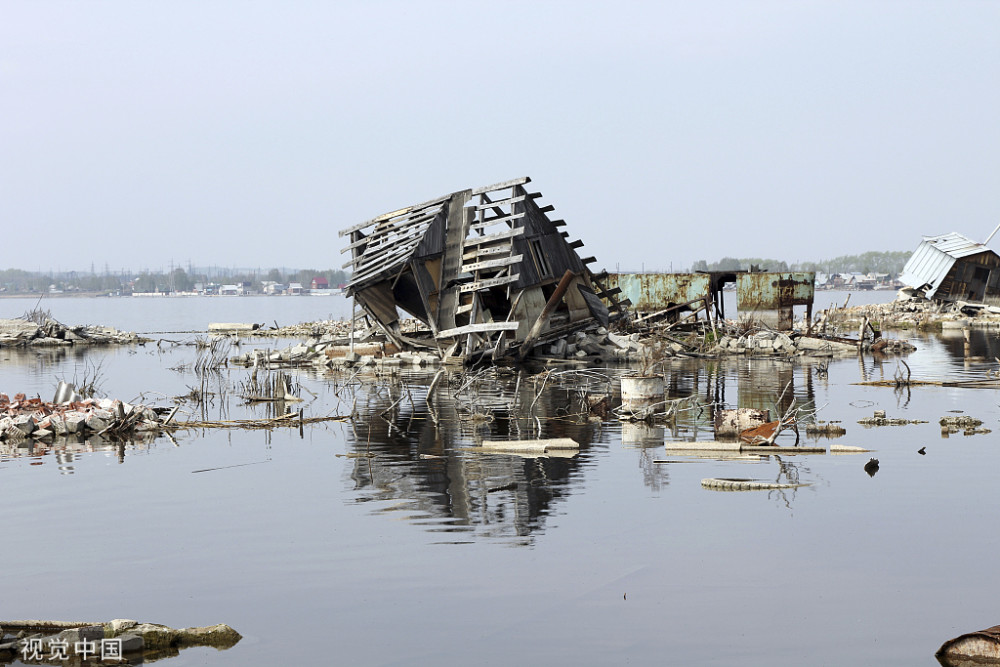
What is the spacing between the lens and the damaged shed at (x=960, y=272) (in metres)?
64.1

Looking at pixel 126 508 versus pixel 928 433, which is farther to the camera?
pixel 928 433

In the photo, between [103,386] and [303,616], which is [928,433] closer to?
[303,616]

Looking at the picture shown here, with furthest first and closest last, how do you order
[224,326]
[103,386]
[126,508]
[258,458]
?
[224,326] < [103,386] < [258,458] < [126,508]

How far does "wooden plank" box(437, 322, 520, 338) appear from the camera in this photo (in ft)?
108

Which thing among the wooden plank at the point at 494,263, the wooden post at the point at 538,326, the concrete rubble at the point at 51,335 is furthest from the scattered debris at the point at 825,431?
the concrete rubble at the point at 51,335

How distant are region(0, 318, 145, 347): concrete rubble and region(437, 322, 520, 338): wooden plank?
1168 inches

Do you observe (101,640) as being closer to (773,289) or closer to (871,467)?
(871,467)

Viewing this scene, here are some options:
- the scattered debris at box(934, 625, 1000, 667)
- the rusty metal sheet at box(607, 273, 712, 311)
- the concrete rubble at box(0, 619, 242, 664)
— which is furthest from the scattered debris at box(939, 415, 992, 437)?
the rusty metal sheet at box(607, 273, 712, 311)

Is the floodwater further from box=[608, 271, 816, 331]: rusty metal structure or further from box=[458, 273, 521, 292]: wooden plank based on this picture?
box=[608, 271, 816, 331]: rusty metal structure

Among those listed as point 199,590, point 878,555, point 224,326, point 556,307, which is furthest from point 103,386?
point 224,326

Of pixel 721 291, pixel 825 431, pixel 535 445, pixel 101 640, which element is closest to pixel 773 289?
pixel 721 291

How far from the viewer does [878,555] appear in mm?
10602

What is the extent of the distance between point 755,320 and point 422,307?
16359mm

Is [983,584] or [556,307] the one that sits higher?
[556,307]
